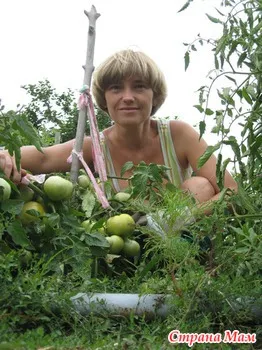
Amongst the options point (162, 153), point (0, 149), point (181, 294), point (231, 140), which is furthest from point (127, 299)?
point (162, 153)

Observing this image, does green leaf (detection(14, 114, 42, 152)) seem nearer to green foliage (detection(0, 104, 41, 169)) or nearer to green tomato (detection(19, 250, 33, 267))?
green foliage (detection(0, 104, 41, 169))

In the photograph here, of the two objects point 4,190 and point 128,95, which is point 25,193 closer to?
point 4,190

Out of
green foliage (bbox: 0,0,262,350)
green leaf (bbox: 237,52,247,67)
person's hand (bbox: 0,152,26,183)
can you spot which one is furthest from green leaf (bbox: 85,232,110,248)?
green leaf (bbox: 237,52,247,67)

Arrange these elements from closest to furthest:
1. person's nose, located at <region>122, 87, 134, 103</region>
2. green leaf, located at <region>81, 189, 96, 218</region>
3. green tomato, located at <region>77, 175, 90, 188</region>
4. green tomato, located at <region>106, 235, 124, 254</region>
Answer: green tomato, located at <region>106, 235, 124, 254</region>, green leaf, located at <region>81, 189, 96, 218</region>, green tomato, located at <region>77, 175, 90, 188</region>, person's nose, located at <region>122, 87, 134, 103</region>

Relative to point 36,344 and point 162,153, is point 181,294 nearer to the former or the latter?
point 36,344

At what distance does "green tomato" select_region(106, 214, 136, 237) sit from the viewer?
1724 mm

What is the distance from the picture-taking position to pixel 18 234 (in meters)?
1.43

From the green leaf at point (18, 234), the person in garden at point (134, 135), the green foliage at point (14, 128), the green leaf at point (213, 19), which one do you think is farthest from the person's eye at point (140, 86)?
the green leaf at point (18, 234)

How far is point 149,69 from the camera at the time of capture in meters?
2.38

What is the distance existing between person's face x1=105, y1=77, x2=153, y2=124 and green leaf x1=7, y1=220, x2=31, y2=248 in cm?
99

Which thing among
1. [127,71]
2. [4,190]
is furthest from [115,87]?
[4,190]

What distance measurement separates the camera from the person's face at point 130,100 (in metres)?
2.33

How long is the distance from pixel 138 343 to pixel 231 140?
558 millimetres

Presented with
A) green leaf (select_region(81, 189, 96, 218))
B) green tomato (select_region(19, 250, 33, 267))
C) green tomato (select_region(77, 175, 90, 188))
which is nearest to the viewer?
green tomato (select_region(19, 250, 33, 267))
